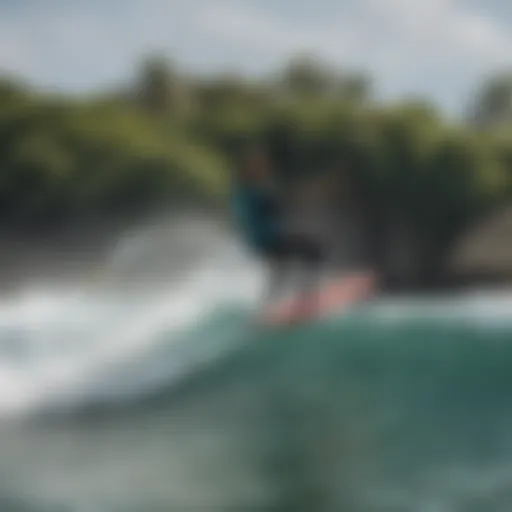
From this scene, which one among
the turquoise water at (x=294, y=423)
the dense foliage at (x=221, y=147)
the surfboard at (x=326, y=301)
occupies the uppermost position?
the dense foliage at (x=221, y=147)

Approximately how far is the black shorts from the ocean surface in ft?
0.15

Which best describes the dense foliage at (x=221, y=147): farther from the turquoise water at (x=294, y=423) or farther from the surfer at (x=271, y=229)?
the turquoise water at (x=294, y=423)

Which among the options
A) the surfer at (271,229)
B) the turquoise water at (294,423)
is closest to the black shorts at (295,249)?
the surfer at (271,229)

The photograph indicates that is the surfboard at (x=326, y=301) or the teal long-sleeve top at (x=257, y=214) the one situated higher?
the teal long-sleeve top at (x=257, y=214)

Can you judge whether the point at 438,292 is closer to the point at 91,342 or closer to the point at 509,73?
the point at 509,73

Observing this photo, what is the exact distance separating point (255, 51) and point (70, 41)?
1.02 ft

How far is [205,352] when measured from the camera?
1350 millimetres

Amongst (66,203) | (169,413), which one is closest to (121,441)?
(169,413)

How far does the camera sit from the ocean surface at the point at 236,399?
1.31m

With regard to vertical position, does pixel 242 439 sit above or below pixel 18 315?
below

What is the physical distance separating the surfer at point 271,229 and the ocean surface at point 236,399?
0.04 metres

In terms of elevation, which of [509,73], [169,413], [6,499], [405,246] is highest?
[509,73]

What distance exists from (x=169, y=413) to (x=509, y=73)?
31.4 inches

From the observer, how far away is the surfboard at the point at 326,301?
1.35 meters
